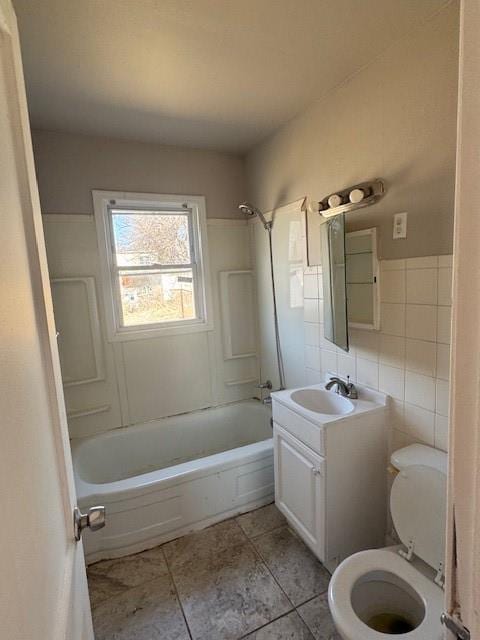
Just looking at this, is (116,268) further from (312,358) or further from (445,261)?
(445,261)

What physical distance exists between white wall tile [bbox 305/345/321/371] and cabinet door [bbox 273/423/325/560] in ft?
1.76

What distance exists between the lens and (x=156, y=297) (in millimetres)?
2752

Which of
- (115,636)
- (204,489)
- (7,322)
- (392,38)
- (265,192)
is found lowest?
(115,636)

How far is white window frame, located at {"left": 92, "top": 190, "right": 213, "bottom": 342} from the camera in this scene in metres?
2.48

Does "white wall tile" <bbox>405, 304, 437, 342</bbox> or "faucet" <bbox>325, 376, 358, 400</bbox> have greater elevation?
"white wall tile" <bbox>405, 304, 437, 342</bbox>

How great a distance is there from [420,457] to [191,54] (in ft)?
7.05

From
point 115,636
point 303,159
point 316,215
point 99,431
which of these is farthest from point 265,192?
point 115,636

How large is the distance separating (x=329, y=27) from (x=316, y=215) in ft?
3.10

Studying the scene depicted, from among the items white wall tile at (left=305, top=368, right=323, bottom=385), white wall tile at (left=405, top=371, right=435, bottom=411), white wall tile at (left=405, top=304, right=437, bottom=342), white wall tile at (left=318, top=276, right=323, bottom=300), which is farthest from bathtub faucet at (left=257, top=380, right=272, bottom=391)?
white wall tile at (left=405, top=304, right=437, bottom=342)

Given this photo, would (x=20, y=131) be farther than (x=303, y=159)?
No

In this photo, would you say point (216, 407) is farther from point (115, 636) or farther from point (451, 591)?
point (451, 591)

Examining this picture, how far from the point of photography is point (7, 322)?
0.52 m

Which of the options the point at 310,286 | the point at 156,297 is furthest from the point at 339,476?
the point at 156,297

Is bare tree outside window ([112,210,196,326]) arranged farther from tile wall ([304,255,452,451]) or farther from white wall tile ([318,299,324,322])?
tile wall ([304,255,452,451])
